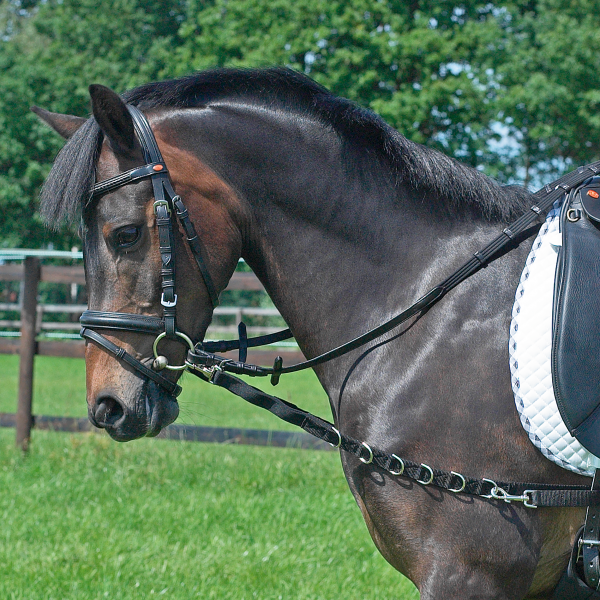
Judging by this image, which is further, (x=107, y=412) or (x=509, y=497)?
(x=107, y=412)

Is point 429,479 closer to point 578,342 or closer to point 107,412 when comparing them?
point 578,342

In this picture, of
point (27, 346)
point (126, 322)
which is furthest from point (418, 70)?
point (126, 322)

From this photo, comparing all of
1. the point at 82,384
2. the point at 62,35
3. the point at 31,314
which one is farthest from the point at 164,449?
the point at 62,35

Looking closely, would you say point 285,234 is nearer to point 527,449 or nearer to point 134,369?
point 134,369

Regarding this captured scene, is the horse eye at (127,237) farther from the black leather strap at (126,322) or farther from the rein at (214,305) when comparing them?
the black leather strap at (126,322)

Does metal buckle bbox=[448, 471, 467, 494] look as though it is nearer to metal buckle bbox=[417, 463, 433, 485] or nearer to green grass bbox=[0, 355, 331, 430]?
metal buckle bbox=[417, 463, 433, 485]

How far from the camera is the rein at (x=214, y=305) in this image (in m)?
1.87

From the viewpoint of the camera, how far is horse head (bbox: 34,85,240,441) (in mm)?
1948

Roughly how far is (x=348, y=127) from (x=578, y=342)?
0.93 meters

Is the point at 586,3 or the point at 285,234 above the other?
the point at 586,3

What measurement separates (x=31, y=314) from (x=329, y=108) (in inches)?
192

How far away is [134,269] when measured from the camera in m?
1.96

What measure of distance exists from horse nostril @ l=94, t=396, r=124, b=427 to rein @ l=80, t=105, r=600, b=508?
4.7 inches

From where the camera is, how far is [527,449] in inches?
74.8
